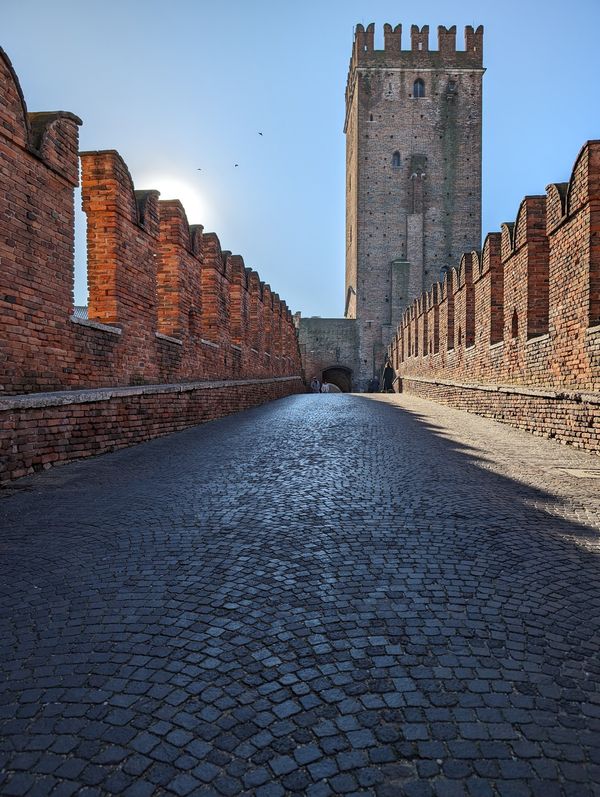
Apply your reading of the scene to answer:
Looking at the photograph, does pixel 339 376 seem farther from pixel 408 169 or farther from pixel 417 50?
pixel 417 50

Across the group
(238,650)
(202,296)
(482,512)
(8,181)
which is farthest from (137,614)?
(202,296)

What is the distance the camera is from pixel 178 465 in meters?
6.20

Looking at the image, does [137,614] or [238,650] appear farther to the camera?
[137,614]

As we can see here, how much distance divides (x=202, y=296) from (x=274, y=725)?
13104 millimetres

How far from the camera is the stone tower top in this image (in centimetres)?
4456

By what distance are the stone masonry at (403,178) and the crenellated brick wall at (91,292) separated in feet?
106

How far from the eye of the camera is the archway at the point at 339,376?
154ft

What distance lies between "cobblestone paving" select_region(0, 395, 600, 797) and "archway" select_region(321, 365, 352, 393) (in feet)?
139

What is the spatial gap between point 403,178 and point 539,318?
3973 cm

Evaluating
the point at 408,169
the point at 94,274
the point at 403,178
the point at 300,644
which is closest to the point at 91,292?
the point at 94,274

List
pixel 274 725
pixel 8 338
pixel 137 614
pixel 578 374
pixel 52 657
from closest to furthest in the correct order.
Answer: pixel 274 725
pixel 52 657
pixel 137 614
pixel 8 338
pixel 578 374

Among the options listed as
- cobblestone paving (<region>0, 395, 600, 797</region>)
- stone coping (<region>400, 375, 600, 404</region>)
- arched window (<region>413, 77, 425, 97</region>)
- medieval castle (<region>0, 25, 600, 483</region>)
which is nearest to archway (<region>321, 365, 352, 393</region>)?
medieval castle (<region>0, 25, 600, 483</region>)

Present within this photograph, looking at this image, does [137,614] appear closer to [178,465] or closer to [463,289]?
[178,465]

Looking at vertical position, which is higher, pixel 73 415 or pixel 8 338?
pixel 8 338
